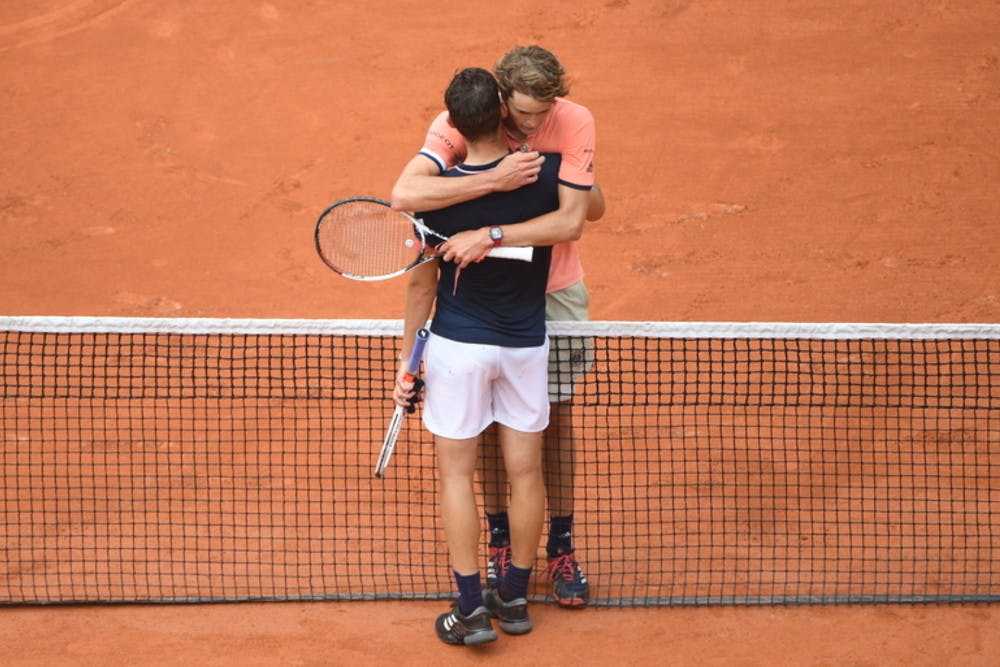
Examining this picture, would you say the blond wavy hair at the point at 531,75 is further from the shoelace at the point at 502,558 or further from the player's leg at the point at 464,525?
the shoelace at the point at 502,558

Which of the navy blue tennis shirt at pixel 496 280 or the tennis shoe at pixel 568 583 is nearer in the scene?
the navy blue tennis shirt at pixel 496 280

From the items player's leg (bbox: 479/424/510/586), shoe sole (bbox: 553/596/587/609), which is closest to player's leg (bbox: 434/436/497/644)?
player's leg (bbox: 479/424/510/586)

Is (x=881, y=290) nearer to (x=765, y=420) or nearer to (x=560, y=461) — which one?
(x=765, y=420)

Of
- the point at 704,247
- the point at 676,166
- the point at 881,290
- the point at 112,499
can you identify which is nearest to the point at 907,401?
the point at 881,290

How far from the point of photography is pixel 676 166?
900 centimetres

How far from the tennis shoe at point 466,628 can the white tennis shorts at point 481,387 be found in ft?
2.32

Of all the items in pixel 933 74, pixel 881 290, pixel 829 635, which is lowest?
pixel 829 635

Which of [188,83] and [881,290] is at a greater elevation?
[188,83]

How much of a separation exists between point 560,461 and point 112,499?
2418 millimetres

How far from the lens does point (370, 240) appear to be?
14.1 ft

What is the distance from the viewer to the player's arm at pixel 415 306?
4.37 metres

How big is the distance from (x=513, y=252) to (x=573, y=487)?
4.17 feet

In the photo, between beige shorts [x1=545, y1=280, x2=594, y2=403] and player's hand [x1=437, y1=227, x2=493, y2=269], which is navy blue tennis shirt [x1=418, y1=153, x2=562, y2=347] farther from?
beige shorts [x1=545, y1=280, x2=594, y2=403]

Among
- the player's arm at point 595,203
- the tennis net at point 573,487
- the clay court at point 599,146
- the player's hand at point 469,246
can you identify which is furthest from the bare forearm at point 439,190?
the clay court at point 599,146
